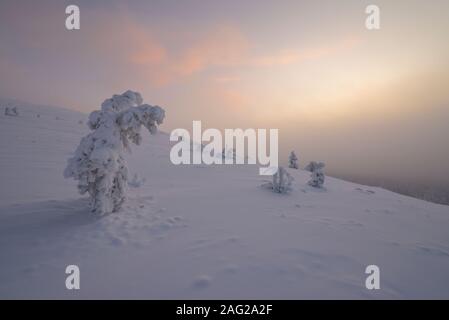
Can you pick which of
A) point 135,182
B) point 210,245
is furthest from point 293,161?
point 210,245

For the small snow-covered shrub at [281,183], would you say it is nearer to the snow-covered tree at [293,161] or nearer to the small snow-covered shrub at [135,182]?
the small snow-covered shrub at [135,182]

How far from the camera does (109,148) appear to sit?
18.6ft

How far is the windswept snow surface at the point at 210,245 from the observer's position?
11.9 feet

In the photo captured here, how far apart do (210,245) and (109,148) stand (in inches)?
141

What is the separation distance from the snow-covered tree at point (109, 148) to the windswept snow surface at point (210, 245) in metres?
0.70

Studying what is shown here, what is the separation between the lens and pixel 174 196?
862 centimetres

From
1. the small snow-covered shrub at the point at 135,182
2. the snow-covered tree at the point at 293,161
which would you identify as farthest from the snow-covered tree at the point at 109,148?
the snow-covered tree at the point at 293,161

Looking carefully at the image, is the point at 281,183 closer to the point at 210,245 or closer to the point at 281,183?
the point at 281,183

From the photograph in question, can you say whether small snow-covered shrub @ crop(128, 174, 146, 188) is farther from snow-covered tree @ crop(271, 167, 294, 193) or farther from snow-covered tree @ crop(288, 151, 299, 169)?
snow-covered tree @ crop(288, 151, 299, 169)

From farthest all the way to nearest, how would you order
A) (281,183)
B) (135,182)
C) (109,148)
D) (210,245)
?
(281,183) < (135,182) < (109,148) < (210,245)

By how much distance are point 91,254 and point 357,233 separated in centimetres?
653

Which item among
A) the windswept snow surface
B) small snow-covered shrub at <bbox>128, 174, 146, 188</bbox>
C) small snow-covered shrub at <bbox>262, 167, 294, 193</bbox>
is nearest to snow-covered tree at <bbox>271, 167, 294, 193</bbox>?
small snow-covered shrub at <bbox>262, 167, 294, 193</bbox>

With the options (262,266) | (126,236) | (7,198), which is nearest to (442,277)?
(262,266)

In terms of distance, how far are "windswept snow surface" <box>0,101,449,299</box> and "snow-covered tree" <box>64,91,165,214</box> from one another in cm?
70
